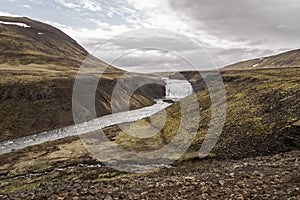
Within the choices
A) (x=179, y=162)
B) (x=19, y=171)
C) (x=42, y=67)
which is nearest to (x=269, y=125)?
(x=179, y=162)

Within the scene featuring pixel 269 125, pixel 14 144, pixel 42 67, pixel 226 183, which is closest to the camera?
pixel 226 183

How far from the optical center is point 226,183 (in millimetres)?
22266

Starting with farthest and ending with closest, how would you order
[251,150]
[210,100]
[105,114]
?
[105,114], [210,100], [251,150]

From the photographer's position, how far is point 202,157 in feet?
131

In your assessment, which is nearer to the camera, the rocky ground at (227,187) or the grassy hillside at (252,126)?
the rocky ground at (227,187)

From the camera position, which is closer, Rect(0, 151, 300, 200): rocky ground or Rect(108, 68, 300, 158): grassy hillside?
Rect(0, 151, 300, 200): rocky ground

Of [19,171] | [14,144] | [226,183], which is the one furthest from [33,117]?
[226,183]

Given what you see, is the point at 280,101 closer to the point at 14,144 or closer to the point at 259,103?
the point at 259,103

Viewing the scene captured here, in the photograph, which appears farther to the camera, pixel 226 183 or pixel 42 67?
pixel 42 67

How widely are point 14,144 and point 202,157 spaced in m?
46.3

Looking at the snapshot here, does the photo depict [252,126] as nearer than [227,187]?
No

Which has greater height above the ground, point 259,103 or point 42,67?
point 42,67

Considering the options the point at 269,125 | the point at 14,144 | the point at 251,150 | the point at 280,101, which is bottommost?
the point at 14,144

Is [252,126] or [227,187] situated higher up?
[252,126]
